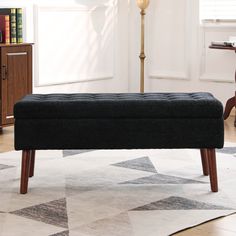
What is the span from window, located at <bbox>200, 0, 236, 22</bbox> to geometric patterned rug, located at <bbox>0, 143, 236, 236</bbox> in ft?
6.69

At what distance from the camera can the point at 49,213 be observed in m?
3.14

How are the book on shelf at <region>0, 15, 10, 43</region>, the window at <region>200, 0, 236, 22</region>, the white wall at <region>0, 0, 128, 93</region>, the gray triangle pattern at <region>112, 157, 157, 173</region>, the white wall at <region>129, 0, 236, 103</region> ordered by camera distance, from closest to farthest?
1. the gray triangle pattern at <region>112, 157, 157, 173</region>
2. the book on shelf at <region>0, 15, 10, 43</region>
3. the white wall at <region>0, 0, 128, 93</region>
4. the window at <region>200, 0, 236, 22</region>
5. the white wall at <region>129, 0, 236, 103</region>

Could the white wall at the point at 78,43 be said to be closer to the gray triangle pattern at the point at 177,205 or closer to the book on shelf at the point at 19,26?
the book on shelf at the point at 19,26

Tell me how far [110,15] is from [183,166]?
9.39 ft

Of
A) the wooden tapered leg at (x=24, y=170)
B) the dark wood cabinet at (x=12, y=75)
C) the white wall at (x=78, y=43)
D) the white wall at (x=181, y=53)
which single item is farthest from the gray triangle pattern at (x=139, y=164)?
the white wall at (x=181, y=53)

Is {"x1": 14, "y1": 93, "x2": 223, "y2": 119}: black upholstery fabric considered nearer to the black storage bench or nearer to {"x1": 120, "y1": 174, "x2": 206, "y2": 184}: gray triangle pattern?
the black storage bench

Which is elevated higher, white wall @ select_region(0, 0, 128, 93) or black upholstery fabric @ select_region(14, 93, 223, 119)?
white wall @ select_region(0, 0, 128, 93)

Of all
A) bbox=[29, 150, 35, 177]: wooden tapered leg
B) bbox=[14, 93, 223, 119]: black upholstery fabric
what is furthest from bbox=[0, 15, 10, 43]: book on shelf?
bbox=[14, 93, 223, 119]: black upholstery fabric

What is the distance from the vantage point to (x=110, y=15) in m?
6.66

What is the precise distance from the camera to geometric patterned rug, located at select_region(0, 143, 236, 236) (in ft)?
9.73

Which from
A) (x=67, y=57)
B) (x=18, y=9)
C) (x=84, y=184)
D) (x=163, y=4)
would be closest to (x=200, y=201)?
(x=84, y=184)

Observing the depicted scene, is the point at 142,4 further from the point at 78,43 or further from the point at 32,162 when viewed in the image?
the point at 32,162

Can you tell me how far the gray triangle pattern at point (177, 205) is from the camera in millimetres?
3247

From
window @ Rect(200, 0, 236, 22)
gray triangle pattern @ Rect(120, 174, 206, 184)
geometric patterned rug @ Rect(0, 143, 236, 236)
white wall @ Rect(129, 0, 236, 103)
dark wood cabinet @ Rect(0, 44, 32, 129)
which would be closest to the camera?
geometric patterned rug @ Rect(0, 143, 236, 236)
